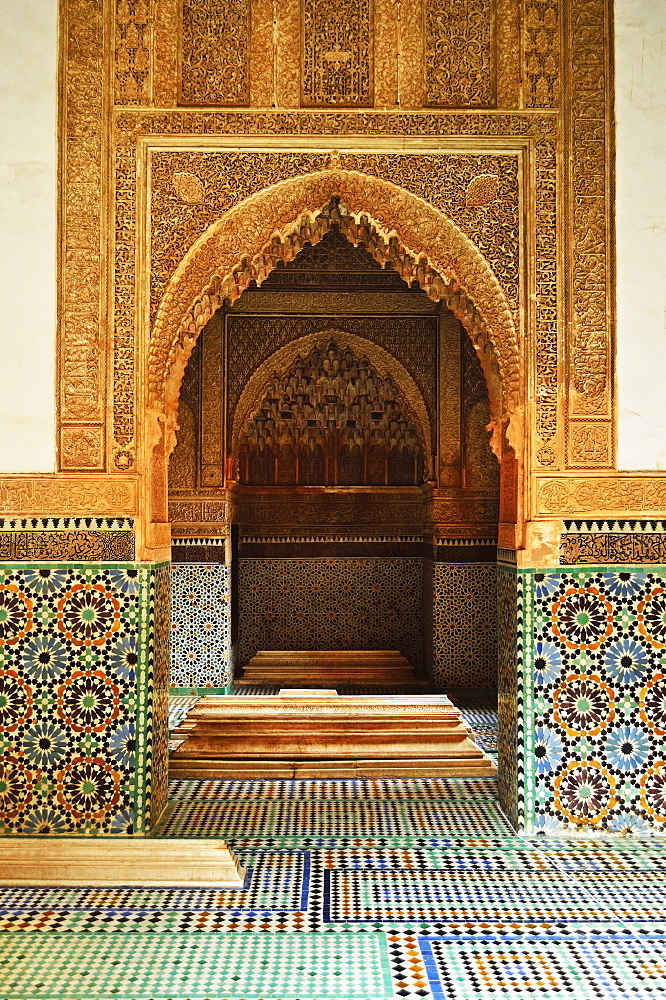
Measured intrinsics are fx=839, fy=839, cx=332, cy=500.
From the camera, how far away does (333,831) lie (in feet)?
10.5

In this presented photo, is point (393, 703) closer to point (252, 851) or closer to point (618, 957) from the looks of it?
point (252, 851)

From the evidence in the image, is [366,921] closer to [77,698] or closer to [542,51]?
[77,698]

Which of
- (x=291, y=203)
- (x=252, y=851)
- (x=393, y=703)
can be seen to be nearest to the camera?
(x=252, y=851)

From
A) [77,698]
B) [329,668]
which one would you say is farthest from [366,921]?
[329,668]

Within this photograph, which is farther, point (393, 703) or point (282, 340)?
point (282, 340)

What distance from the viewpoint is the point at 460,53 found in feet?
10.6

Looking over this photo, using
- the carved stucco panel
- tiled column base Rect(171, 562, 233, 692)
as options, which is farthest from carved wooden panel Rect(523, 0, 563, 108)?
tiled column base Rect(171, 562, 233, 692)

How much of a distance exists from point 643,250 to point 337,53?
1.40 metres

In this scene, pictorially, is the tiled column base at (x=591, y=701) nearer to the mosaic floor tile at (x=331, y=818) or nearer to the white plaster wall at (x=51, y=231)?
the mosaic floor tile at (x=331, y=818)

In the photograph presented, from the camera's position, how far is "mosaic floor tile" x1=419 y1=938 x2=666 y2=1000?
2.15 metres

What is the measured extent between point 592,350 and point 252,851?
224 centimetres

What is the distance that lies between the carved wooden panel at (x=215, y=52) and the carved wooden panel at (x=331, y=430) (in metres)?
2.93

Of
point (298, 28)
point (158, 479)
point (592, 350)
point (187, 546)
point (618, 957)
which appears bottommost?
point (618, 957)

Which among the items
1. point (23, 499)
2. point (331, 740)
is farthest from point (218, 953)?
point (331, 740)
